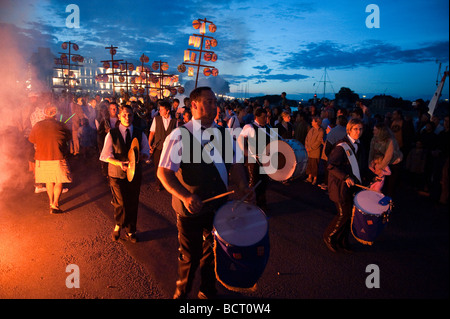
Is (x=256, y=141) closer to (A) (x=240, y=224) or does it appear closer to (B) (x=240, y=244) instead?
(A) (x=240, y=224)

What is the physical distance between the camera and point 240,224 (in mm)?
2471

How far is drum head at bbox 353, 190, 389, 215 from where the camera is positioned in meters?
3.58

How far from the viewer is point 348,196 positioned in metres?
3.78

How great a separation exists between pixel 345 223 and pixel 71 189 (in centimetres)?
630

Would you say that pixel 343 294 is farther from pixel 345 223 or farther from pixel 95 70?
pixel 95 70

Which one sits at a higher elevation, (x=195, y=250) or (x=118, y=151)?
(x=118, y=151)

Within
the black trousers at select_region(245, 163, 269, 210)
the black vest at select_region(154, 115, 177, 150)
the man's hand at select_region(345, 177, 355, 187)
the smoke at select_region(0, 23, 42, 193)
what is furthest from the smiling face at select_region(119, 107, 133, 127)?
the smoke at select_region(0, 23, 42, 193)

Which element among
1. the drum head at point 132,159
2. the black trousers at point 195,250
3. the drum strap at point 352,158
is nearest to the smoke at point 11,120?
the drum head at point 132,159

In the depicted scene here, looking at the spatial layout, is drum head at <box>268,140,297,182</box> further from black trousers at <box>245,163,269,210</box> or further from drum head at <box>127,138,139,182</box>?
drum head at <box>127,138,139,182</box>

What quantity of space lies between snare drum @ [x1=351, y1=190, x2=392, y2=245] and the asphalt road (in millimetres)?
446

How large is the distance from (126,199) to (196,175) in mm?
2080

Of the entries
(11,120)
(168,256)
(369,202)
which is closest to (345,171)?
(369,202)

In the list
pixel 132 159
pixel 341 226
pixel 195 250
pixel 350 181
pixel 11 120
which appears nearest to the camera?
pixel 195 250

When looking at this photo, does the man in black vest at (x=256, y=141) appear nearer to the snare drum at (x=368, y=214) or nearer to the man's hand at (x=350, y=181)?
the man's hand at (x=350, y=181)
